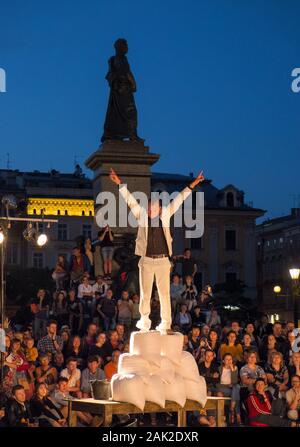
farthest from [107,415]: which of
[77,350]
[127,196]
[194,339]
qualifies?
[194,339]

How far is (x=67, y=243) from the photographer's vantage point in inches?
3477

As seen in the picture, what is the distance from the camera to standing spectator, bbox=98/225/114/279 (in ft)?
78.6

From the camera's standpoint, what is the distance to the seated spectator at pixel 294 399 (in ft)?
57.2

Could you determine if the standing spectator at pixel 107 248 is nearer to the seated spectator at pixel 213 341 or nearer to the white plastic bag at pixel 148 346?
the seated spectator at pixel 213 341

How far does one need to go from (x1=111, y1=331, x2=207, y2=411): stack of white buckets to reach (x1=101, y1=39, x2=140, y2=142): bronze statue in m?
11.3

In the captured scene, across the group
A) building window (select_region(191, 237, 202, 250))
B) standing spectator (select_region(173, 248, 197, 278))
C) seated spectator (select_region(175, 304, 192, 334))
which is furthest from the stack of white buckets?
building window (select_region(191, 237, 202, 250))

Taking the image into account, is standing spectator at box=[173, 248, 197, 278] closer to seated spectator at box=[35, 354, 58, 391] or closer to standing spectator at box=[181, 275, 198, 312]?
standing spectator at box=[181, 275, 198, 312]

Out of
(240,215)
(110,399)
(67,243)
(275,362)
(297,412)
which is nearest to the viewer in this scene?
(110,399)

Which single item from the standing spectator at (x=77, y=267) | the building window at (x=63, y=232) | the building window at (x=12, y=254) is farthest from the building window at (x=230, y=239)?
the standing spectator at (x=77, y=267)

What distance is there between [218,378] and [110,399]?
4.32 m

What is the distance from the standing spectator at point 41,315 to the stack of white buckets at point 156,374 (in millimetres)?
6411
